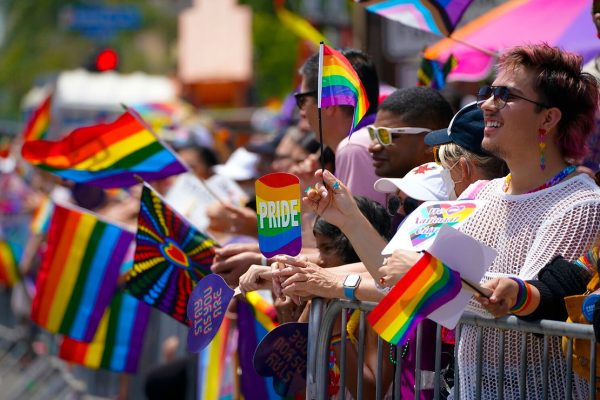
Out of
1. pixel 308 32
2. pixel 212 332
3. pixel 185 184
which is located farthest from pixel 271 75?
pixel 212 332

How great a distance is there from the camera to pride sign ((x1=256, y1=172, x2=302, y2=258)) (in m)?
4.40

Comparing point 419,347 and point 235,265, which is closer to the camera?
point 419,347

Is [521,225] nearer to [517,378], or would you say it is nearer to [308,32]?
[517,378]

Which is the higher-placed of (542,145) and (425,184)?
(542,145)

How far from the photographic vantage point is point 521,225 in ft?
12.9

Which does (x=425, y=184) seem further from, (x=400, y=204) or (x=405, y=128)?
(x=405, y=128)

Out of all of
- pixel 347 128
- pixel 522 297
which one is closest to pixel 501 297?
pixel 522 297

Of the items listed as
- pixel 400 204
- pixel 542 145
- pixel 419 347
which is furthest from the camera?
pixel 400 204

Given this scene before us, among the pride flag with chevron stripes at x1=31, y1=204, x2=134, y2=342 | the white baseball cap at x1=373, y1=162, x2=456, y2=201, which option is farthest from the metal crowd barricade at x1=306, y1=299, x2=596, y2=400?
the pride flag with chevron stripes at x1=31, y1=204, x2=134, y2=342

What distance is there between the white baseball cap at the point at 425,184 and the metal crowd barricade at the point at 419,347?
52cm

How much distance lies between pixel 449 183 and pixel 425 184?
0.09 metres

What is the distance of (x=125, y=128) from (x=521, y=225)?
3.21m

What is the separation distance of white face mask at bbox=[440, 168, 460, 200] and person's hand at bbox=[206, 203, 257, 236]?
1840 mm

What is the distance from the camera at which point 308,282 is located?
437cm
